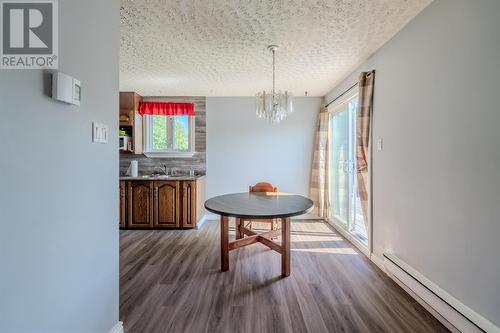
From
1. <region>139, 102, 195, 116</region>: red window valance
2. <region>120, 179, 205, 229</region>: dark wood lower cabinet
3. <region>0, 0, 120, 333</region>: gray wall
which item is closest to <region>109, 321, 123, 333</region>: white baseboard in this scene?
<region>0, 0, 120, 333</region>: gray wall

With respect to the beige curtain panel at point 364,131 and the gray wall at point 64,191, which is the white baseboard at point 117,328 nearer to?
the gray wall at point 64,191

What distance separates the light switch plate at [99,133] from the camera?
4.32 feet

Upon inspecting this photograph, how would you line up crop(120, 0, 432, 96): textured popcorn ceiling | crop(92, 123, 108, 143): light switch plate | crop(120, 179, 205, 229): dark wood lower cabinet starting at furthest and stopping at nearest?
crop(120, 179, 205, 229): dark wood lower cabinet, crop(120, 0, 432, 96): textured popcorn ceiling, crop(92, 123, 108, 143): light switch plate

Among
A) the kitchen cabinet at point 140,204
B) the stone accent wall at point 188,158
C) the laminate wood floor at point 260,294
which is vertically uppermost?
the stone accent wall at point 188,158

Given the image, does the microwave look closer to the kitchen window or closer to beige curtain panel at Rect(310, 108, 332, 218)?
the kitchen window

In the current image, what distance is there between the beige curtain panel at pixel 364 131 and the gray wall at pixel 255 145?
1.83m

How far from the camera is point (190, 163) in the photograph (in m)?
4.76

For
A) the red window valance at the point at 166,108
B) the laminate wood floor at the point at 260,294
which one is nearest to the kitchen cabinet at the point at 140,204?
the laminate wood floor at the point at 260,294

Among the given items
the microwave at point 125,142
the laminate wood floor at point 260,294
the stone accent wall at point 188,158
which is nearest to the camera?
the laminate wood floor at point 260,294

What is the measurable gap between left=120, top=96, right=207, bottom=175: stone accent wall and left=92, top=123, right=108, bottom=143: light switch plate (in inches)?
131

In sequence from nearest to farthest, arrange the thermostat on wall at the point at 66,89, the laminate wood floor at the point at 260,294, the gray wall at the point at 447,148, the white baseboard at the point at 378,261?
the thermostat on wall at the point at 66,89
the gray wall at the point at 447,148
the laminate wood floor at the point at 260,294
the white baseboard at the point at 378,261

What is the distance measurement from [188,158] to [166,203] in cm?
106

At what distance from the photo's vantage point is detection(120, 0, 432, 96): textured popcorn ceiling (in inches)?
78.2

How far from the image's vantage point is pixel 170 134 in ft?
15.7
